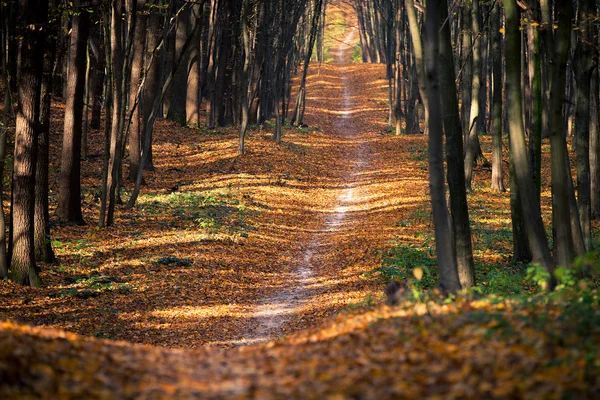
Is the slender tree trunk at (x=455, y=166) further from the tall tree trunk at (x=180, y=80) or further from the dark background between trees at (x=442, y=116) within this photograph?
the tall tree trunk at (x=180, y=80)

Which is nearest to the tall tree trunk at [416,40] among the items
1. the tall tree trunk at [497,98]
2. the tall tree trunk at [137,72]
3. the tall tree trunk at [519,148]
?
the tall tree trunk at [519,148]

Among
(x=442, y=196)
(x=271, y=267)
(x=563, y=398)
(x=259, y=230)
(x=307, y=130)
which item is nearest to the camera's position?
(x=563, y=398)

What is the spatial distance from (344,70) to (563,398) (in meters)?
71.0

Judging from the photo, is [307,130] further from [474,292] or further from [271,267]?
[474,292]

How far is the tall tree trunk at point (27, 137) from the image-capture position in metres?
11.3

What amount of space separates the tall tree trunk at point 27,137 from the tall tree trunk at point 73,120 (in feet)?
10.1

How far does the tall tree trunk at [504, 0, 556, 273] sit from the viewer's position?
30.6ft

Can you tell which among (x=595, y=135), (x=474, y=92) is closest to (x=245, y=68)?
(x=474, y=92)

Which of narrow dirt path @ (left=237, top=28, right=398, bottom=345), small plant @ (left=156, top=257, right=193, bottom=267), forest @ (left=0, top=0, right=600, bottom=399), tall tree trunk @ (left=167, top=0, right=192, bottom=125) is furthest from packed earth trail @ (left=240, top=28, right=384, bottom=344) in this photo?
tall tree trunk @ (left=167, top=0, right=192, bottom=125)

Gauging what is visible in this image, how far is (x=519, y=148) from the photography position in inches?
390

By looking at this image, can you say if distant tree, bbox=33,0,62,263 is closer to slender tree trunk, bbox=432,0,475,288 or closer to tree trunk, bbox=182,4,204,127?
slender tree trunk, bbox=432,0,475,288

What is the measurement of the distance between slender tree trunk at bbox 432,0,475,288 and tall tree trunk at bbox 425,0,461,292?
80.1 inches

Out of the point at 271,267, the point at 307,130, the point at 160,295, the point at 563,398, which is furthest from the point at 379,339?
the point at 307,130

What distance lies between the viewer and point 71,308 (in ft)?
36.4
